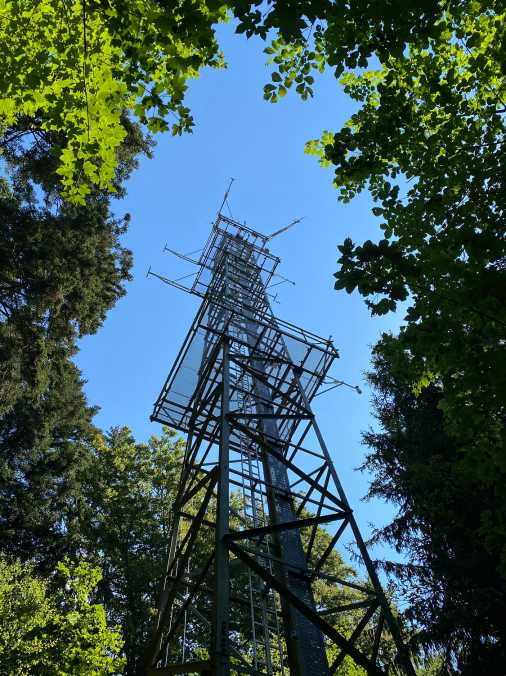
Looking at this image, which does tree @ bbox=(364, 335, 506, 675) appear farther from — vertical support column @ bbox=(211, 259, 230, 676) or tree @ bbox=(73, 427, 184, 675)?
tree @ bbox=(73, 427, 184, 675)

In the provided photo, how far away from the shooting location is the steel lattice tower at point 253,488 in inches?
173

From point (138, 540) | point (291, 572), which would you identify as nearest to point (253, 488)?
point (291, 572)

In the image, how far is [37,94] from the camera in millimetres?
5227

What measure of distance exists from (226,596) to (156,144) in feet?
47.8

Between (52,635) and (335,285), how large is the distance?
12454 millimetres

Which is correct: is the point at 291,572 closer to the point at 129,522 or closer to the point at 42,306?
the point at 42,306

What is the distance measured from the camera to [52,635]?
1227cm

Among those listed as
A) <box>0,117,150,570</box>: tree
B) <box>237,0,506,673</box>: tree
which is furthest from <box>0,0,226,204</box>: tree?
<box>0,117,150,570</box>: tree

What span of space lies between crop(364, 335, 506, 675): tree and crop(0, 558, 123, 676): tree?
700cm

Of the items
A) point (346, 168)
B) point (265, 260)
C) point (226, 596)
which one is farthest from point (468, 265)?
point (265, 260)

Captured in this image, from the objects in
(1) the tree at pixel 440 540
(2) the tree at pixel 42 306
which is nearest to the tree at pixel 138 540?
(2) the tree at pixel 42 306

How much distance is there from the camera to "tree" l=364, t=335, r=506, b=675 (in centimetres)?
898

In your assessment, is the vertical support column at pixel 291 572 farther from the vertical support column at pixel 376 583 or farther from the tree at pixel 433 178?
the tree at pixel 433 178

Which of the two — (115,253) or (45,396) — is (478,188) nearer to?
(115,253)
